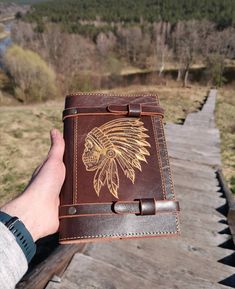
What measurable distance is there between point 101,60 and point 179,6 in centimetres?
5612

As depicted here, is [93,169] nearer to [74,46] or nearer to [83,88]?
[83,88]

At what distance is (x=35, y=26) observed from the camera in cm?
7312

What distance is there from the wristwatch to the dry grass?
625cm

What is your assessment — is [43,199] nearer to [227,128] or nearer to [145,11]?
[227,128]

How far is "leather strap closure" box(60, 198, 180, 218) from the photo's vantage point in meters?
2.46

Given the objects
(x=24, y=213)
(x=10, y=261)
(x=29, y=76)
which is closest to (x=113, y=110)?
(x=24, y=213)

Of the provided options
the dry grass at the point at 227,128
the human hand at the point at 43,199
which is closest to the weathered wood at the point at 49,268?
the human hand at the point at 43,199

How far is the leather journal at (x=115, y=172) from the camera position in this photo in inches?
96.3

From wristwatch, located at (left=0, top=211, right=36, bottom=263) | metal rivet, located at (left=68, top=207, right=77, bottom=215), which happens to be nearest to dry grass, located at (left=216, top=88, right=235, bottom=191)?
metal rivet, located at (left=68, top=207, right=77, bottom=215)

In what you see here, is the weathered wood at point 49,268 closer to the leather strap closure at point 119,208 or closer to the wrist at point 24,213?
the wrist at point 24,213

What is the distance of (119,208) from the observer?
8.13ft

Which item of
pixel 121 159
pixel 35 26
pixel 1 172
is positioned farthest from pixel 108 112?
pixel 35 26

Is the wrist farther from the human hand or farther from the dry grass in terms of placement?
the dry grass

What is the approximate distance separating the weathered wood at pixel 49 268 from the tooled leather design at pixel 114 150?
0.99 m
